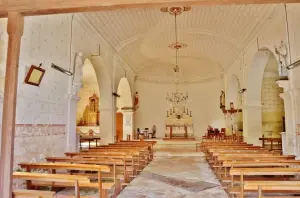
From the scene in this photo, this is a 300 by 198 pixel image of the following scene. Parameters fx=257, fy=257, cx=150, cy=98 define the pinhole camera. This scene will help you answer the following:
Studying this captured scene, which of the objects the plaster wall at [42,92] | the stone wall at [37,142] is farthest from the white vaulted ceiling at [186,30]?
the stone wall at [37,142]

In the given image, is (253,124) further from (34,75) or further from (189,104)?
(34,75)

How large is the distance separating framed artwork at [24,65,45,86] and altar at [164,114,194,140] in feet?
35.6

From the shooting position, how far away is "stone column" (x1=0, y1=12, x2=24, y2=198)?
2713 mm

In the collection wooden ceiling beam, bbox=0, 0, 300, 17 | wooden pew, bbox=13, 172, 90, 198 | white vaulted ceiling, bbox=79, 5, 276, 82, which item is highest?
white vaulted ceiling, bbox=79, 5, 276, 82

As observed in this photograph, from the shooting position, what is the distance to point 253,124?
9.28 metres

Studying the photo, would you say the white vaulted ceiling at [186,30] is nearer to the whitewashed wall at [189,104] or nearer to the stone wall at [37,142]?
the whitewashed wall at [189,104]

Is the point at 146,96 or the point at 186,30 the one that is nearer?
the point at 186,30

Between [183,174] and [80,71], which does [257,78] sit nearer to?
[183,174]

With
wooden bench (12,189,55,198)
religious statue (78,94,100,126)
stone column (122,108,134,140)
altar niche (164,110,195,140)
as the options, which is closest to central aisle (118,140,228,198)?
wooden bench (12,189,55,198)

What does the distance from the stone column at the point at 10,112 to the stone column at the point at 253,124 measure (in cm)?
825

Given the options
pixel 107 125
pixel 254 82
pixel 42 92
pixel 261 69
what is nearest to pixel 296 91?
pixel 261 69

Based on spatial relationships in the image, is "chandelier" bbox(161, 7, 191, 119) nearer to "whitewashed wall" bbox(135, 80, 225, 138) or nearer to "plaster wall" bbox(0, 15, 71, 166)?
"whitewashed wall" bbox(135, 80, 225, 138)

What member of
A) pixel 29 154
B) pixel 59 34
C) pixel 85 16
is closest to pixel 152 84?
pixel 85 16

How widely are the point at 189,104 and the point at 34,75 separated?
12512mm
